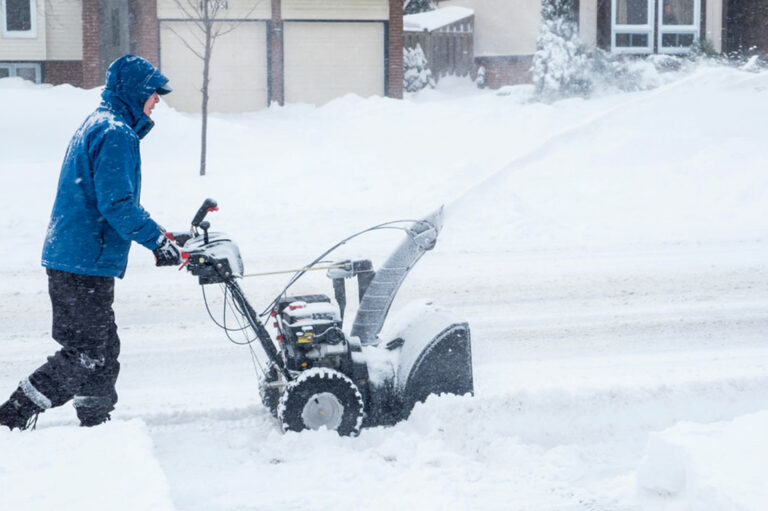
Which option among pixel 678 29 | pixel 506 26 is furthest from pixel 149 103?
A: pixel 506 26

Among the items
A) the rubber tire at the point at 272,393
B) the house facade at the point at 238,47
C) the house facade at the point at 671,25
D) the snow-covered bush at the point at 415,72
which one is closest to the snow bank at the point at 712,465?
the rubber tire at the point at 272,393

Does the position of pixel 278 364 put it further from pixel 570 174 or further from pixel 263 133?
pixel 263 133

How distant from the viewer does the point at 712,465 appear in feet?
12.4

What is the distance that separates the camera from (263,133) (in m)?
20.2

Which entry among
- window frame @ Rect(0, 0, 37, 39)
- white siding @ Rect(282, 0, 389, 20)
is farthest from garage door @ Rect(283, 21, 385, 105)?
window frame @ Rect(0, 0, 37, 39)

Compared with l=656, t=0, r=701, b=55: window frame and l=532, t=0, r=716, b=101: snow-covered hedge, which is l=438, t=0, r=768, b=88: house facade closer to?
l=656, t=0, r=701, b=55: window frame

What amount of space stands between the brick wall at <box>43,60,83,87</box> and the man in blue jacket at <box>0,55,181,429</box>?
20969 millimetres

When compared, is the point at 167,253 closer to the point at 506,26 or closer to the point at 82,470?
the point at 82,470

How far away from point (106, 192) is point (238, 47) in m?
19.9

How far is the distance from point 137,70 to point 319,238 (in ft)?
20.9

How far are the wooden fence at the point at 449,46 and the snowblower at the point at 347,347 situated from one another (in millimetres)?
25001

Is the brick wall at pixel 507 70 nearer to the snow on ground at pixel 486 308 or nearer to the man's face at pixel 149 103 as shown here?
the snow on ground at pixel 486 308

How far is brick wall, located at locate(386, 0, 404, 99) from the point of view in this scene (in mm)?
24406

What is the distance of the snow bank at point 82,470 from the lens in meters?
3.56
